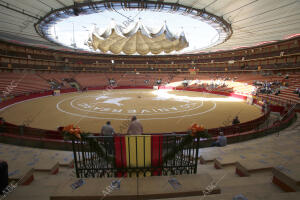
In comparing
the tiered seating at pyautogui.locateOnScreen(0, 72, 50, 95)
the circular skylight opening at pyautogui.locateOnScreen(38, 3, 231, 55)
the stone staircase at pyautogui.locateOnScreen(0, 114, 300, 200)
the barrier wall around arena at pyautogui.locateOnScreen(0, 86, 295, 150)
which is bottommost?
the barrier wall around arena at pyautogui.locateOnScreen(0, 86, 295, 150)

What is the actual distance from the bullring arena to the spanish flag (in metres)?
0.03

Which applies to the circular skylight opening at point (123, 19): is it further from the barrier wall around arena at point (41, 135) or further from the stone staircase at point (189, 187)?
the stone staircase at point (189, 187)

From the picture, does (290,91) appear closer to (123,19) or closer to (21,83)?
(123,19)

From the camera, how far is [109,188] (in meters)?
2.65

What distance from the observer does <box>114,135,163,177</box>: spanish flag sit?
372 centimetres

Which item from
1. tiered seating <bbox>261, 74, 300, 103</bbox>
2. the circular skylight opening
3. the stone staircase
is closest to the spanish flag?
the stone staircase

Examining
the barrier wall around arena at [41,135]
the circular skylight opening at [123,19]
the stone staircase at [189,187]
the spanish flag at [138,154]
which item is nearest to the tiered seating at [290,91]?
the circular skylight opening at [123,19]

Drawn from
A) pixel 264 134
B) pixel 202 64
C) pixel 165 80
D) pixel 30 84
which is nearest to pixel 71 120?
pixel 264 134

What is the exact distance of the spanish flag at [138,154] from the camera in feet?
12.2

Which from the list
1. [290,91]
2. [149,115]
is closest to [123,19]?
[149,115]

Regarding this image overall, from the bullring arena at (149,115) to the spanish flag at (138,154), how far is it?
0.03m

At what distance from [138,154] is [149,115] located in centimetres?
1119

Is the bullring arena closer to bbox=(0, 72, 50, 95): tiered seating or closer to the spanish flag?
the spanish flag

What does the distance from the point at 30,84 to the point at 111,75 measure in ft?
78.0
